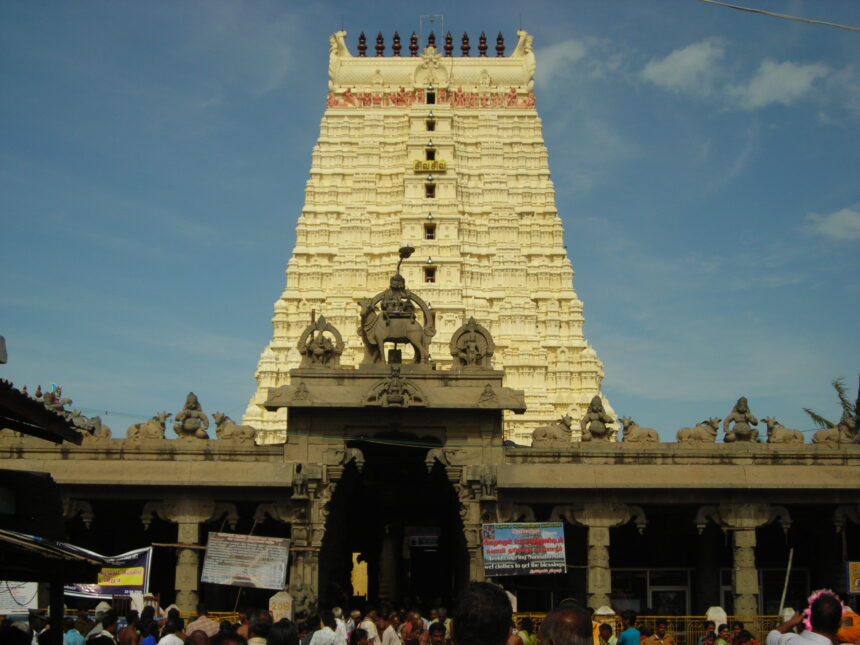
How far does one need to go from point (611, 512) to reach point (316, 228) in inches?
1931

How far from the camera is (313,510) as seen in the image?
29.6 m

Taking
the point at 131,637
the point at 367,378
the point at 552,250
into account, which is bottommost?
the point at 131,637

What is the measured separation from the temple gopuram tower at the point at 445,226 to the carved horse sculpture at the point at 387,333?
36800 mm

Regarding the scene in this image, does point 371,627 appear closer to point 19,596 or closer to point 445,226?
point 19,596

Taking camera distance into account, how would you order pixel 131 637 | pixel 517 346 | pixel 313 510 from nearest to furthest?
pixel 131 637 < pixel 313 510 < pixel 517 346

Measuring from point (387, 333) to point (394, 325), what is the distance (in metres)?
0.30

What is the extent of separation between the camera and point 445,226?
74875 millimetres

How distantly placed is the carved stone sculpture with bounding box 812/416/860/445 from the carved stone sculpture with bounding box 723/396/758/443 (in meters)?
1.79

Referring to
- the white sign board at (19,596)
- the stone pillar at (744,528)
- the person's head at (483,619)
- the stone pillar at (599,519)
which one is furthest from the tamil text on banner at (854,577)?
the person's head at (483,619)

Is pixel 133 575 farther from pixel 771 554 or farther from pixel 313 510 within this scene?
pixel 771 554

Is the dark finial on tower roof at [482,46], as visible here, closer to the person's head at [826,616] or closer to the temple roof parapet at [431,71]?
the temple roof parapet at [431,71]

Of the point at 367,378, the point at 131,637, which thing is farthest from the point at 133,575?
the point at 131,637

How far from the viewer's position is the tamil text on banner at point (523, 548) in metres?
28.4

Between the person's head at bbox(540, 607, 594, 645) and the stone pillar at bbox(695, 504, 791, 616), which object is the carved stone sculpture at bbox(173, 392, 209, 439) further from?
the person's head at bbox(540, 607, 594, 645)
